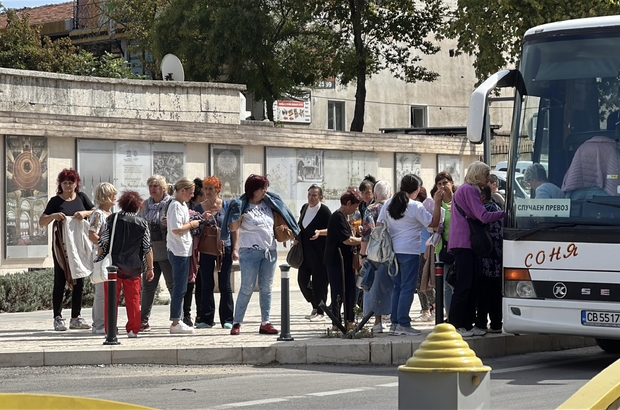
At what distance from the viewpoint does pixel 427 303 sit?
15086 millimetres

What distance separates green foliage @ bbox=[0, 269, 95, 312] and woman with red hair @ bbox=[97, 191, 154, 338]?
14.3 feet

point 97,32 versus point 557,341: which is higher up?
point 97,32

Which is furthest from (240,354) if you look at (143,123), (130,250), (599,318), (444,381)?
(143,123)

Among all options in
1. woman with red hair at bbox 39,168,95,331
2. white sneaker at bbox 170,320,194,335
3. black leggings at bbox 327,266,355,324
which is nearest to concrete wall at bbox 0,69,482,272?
woman with red hair at bbox 39,168,95,331

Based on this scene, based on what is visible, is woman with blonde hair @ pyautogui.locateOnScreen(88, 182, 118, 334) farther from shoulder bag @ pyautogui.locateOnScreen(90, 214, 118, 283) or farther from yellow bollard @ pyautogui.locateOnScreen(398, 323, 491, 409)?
yellow bollard @ pyautogui.locateOnScreen(398, 323, 491, 409)

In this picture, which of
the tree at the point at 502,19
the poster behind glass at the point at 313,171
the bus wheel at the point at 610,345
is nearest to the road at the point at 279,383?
the bus wheel at the point at 610,345

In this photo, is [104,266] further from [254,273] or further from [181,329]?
[254,273]

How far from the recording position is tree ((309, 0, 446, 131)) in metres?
39.3

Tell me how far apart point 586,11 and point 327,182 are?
10.9 metres

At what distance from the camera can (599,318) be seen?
10.7 m

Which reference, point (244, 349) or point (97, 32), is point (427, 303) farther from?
point (97, 32)

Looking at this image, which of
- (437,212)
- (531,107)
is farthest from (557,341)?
(531,107)

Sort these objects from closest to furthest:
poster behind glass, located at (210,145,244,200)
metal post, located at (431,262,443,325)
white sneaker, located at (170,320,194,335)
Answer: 1. metal post, located at (431,262,443,325)
2. white sneaker, located at (170,320,194,335)
3. poster behind glass, located at (210,145,244,200)

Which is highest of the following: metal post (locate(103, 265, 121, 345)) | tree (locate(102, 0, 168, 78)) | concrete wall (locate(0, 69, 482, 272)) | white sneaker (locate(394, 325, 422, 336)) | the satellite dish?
tree (locate(102, 0, 168, 78))
